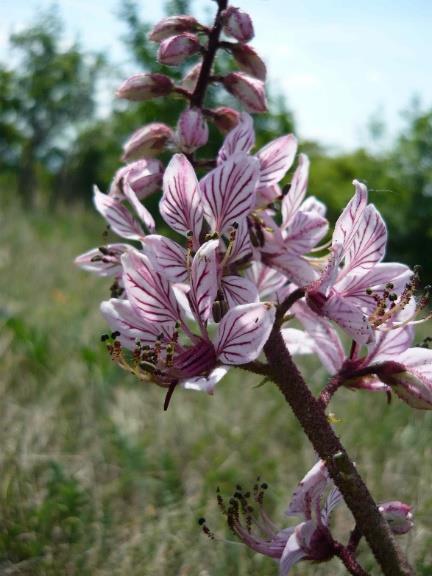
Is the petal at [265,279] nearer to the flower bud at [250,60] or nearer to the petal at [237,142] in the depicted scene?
the petal at [237,142]

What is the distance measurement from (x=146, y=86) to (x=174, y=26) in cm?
15

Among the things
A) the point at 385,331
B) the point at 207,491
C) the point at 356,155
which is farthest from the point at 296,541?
the point at 356,155

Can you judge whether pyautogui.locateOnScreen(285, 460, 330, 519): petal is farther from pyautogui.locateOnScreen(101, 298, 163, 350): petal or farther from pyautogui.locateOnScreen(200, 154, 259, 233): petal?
pyautogui.locateOnScreen(200, 154, 259, 233): petal

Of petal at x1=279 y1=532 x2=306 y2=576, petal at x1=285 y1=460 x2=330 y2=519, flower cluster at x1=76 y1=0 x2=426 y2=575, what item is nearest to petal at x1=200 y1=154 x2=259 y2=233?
flower cluster at x1=76 y1=0 x2=426 y2=575

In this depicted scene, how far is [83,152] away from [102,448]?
A: 29.3m

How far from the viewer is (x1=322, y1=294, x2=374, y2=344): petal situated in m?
1.34

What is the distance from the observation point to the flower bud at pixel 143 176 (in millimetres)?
1579

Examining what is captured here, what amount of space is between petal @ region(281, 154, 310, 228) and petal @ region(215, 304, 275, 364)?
380 millimetres

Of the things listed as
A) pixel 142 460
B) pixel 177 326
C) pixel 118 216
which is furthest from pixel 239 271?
pixel 142 460

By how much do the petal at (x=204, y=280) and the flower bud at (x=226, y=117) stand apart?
0.44m

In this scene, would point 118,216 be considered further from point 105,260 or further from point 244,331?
point 244,331

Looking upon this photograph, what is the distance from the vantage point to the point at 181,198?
1.44 m

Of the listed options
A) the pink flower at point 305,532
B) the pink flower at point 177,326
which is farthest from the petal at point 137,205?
the pink flower at point 305,532

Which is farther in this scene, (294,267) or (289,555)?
(294,267)
